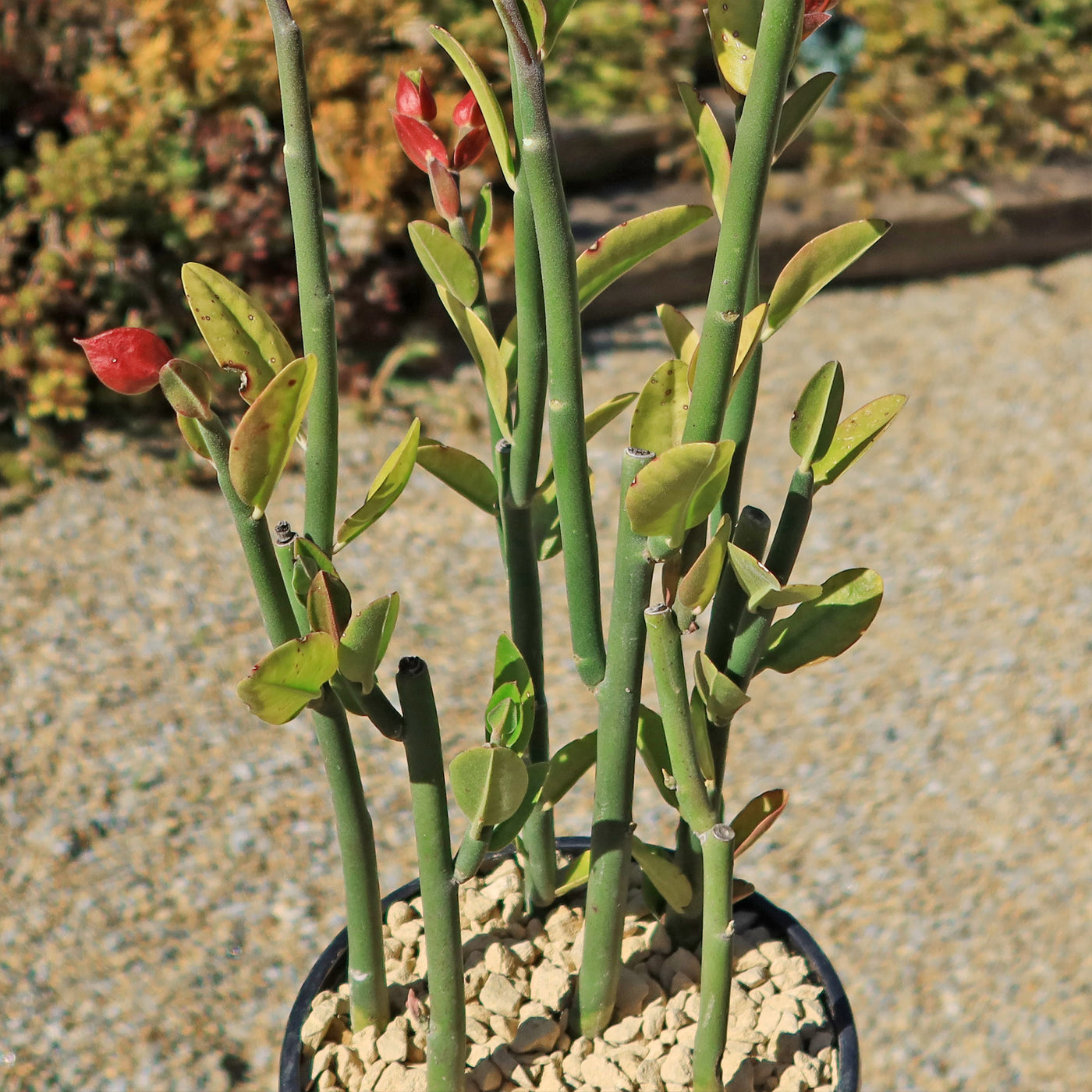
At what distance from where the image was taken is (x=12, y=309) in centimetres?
245

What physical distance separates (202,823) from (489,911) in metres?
0.92

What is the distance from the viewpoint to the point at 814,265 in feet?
2.54

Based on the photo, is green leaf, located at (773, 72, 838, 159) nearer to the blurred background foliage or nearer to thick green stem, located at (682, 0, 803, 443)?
thick green stem, located at (682, 0, 803, 443)

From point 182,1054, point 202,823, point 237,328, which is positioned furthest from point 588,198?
point 237,328

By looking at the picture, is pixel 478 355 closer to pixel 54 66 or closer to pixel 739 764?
pixel 739 764

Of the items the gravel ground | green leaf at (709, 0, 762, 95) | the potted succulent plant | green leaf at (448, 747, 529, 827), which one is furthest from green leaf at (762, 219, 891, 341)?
the gravel ground

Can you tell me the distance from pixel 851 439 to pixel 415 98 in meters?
0.41

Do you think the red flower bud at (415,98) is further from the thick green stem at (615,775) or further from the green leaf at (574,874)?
the green leaf at (574,874)

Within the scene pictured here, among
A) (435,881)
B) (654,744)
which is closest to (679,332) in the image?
(654,744)

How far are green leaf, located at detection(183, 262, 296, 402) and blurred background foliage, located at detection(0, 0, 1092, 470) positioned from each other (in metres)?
1.86

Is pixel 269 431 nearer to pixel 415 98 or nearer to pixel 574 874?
pixel 415 98

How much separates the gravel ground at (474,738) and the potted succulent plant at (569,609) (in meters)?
0.72

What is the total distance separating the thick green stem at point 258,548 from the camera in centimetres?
71

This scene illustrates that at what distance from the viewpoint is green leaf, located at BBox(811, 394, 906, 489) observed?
782mm
